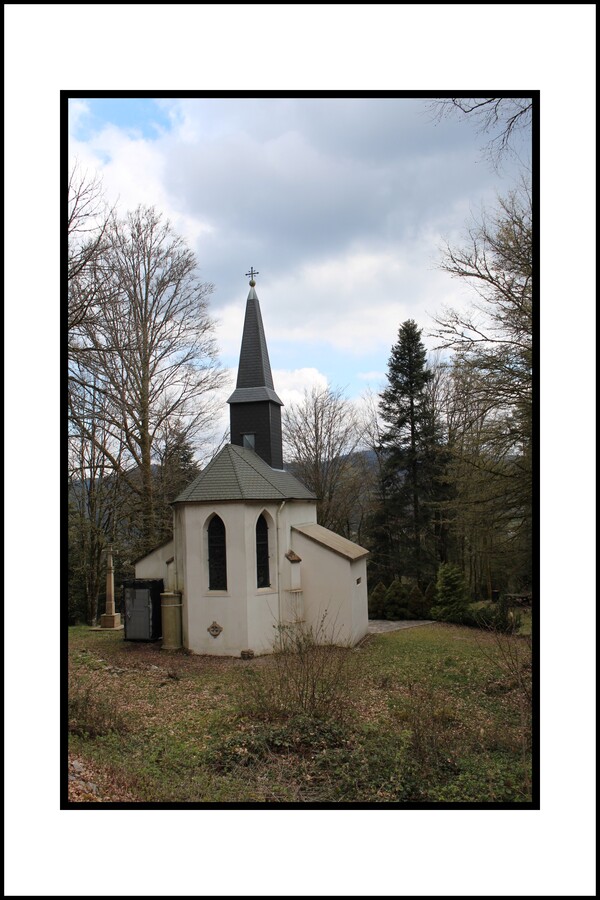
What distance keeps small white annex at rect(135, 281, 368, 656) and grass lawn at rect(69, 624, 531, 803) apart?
3.38m

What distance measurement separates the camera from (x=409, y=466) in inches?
874

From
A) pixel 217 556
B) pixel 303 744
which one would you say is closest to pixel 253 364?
pixel 217 556

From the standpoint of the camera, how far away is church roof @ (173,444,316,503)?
12.8 m

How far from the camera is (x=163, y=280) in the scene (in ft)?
55.0

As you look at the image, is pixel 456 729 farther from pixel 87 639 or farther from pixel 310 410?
pixel 310 410

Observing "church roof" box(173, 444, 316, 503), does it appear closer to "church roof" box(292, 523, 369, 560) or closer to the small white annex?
the small white annex

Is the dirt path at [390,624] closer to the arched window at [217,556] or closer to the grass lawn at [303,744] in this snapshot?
the arched window at [217,556]

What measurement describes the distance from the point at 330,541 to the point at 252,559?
300cm

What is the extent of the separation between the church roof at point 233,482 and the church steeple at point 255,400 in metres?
1.20

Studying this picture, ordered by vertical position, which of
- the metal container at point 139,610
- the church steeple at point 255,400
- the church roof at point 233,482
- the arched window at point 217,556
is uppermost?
the church steeple at point 255,400

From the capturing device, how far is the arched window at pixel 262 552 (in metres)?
13.4

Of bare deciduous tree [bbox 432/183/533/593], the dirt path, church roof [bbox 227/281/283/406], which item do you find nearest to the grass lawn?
bare deciduous tree [bbox 432/183/533/593]

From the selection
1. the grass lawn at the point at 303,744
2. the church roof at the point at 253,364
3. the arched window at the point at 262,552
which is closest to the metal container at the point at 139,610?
the arched window at the point at 262,552
